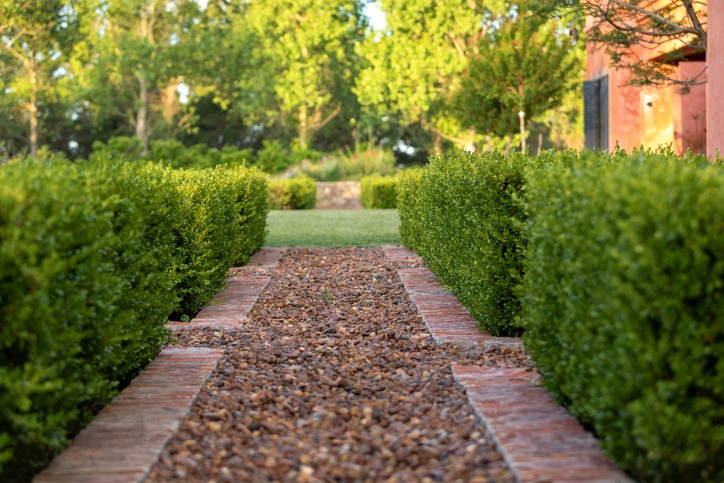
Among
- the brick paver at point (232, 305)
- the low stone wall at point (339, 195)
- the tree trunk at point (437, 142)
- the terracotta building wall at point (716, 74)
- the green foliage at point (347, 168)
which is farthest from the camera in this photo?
the tree trunk at point (437, 142)

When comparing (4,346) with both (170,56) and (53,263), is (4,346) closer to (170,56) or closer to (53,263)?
(53,263)

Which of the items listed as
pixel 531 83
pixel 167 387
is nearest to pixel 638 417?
pixel 167 387

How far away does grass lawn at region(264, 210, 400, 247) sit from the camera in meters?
11.6

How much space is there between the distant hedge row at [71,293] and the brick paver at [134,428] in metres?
0.07

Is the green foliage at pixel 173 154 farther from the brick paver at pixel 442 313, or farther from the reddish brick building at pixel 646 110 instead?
the brick paver at pixel 442 313

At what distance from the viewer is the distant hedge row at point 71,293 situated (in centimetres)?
251

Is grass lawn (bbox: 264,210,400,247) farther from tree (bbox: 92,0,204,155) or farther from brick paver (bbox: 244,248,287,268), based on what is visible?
tree (bbox: 92,0,204,155)

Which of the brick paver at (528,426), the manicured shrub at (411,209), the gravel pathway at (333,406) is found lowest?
the gravel pathway at (333,406)

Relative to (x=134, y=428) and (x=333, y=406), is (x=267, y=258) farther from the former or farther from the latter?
(x=134, y=428)

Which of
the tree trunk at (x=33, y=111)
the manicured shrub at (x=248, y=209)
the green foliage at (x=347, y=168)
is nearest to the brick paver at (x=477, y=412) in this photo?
the manicured shrub at (x=248, y=209)

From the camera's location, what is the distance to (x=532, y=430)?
301 centimetres

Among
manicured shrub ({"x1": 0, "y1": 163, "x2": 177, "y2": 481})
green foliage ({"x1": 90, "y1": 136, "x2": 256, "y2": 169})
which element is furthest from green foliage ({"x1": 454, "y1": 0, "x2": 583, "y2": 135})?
manicured shrub ({"x1": 0, "y1": 163, "x2": 177, "y2": 481})

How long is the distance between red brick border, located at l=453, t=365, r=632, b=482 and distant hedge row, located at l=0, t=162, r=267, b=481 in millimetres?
1490

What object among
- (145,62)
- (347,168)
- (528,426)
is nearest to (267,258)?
(528,426)
